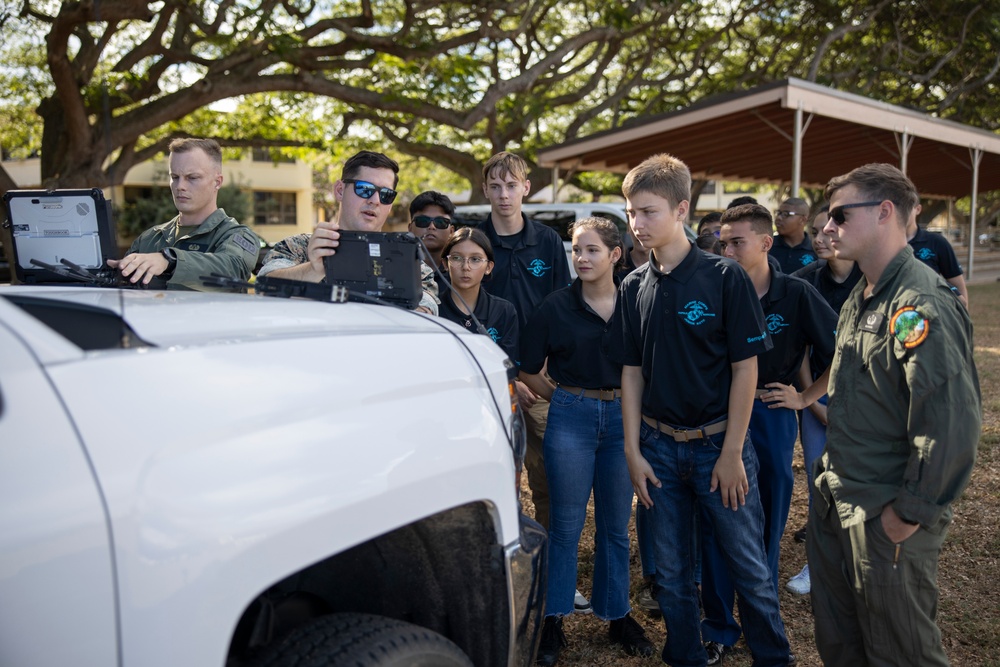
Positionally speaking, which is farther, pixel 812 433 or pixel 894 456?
pixel 812 433

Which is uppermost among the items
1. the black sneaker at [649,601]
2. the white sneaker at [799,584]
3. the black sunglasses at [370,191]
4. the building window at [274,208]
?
the building window at [274,208]

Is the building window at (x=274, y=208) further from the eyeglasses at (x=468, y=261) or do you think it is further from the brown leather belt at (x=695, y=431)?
the brown leather belt at (x=695, y=431)

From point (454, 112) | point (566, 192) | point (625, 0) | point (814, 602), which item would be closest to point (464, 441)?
point (814, 602)

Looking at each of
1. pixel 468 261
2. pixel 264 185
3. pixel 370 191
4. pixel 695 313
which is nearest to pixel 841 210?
pixel 695 313

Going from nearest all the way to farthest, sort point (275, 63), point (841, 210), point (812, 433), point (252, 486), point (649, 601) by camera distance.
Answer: point (252, 486) < point (841, 210) < point (649, 601) < point (812, 433) < point (275, 63)

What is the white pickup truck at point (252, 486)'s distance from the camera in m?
1.33

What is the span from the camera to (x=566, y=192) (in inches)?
1463

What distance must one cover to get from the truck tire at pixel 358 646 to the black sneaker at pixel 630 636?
6.25ft

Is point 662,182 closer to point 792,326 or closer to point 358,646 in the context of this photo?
point 792,326

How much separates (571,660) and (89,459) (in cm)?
271

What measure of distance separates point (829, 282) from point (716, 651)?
2.26 meters

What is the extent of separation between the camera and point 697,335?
307 centimetres

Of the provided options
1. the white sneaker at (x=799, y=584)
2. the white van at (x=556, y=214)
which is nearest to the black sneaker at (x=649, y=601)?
the white sneaker at (x=799, y=584)

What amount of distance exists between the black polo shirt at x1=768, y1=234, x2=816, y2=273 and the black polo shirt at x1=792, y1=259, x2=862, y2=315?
3.05ft
